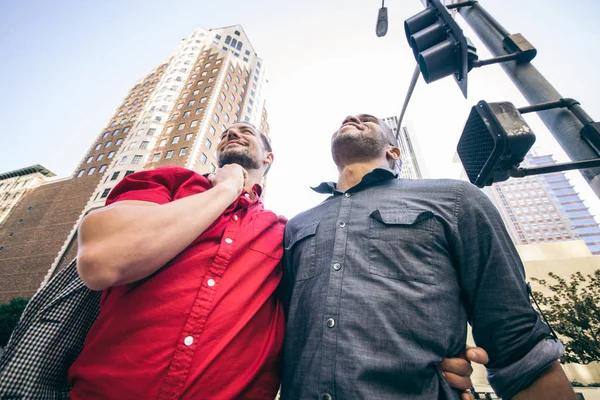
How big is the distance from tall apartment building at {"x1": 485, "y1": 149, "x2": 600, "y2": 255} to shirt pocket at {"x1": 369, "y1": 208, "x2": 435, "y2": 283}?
106342 millimetres

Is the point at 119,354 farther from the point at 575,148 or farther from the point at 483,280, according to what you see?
the point at 575,148

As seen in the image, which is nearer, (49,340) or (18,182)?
(49,340)

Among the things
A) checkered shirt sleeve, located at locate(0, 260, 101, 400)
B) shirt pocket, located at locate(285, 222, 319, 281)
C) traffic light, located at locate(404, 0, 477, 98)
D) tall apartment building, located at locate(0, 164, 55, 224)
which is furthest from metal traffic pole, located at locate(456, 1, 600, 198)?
tall apartment building, located at locate(0, 164, 55, 224)

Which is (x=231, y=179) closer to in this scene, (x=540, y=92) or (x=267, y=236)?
(x=267, y=236)

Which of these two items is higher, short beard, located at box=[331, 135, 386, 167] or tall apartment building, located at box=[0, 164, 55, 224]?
tall apartment building, located at box=[0, 164, 55, 224]

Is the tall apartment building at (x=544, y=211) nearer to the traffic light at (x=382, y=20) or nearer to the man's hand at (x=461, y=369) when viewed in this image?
the traffic light at (x=382, y=20)

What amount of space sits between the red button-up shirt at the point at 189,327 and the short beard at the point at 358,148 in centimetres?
137

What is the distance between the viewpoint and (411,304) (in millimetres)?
1329

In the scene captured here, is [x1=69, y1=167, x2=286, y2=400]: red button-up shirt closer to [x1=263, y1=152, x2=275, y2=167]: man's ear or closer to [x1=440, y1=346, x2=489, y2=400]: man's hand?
[x1=440, y1=346, x2=489, y2=400]: man's hand

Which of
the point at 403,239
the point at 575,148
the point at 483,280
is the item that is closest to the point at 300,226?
the point at 403,239

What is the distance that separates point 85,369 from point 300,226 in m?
1.50

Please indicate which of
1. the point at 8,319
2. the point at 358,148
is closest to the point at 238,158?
the point at 358,148

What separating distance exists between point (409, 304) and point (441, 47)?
7.84 ft

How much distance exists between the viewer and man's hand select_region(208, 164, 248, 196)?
1760 mm
